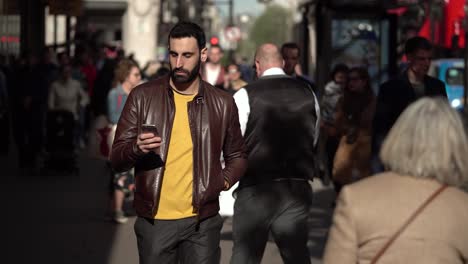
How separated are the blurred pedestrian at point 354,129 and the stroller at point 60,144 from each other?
701 centimetres

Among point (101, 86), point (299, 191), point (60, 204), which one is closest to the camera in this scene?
point (299, 191)

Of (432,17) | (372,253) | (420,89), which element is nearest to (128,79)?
(420,89)

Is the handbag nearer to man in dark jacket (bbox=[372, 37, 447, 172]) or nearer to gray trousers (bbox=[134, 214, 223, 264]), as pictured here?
gray trousers (bbox=[134, 214, 223, 264])

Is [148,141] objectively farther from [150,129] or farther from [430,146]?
[430,146]

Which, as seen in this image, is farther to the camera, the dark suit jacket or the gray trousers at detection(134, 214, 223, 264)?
the dark suit jacket

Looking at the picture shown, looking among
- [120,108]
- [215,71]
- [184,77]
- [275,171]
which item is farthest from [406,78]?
[215,71]

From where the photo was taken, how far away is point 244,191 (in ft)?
25.1

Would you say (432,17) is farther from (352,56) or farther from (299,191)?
(299,191)

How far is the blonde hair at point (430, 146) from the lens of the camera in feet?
13.7

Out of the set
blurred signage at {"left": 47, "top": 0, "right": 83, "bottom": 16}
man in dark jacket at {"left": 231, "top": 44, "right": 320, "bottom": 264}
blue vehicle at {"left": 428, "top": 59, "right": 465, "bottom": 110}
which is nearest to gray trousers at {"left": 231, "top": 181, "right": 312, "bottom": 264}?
man in dark jacket at {"left": 231, "top": 44, "right": 320, "bottom": 264}

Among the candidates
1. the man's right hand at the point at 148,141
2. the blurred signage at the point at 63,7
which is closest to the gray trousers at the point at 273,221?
the man's right hand at the point at 148,141

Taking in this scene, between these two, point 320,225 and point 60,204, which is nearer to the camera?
point 320,225

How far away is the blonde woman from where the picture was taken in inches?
165

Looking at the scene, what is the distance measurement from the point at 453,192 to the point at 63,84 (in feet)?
45.8
